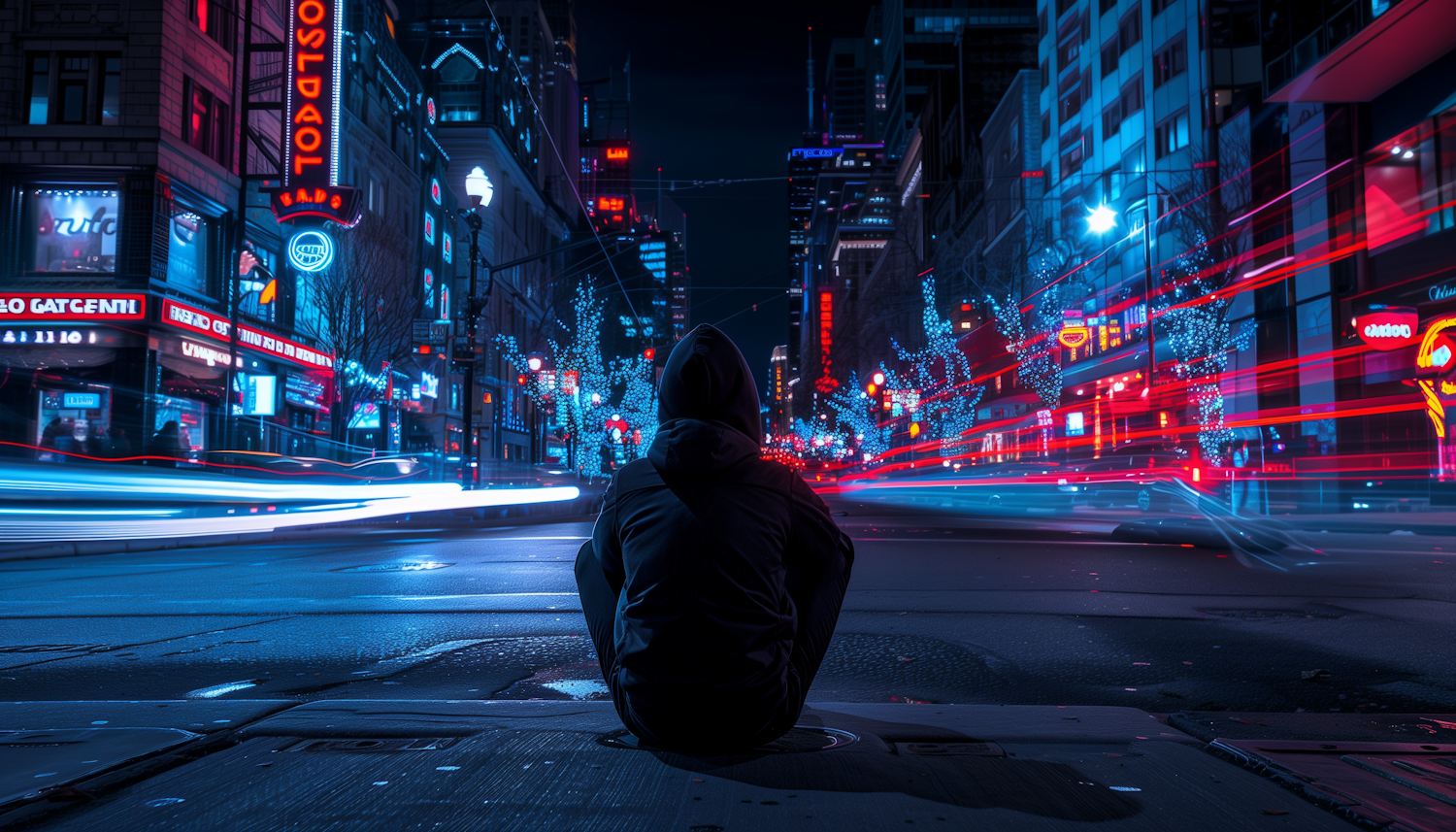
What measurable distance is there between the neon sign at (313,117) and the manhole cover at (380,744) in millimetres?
27851

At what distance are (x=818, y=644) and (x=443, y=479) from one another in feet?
96.0

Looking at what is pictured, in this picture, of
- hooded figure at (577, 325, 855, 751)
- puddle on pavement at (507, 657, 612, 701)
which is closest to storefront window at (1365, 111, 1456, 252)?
puddle on pavement at (507, 657, 612, 701)

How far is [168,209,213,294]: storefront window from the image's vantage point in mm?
26312

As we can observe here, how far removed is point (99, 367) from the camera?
25.0 metres

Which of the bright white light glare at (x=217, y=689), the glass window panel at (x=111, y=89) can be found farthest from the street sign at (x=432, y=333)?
the bright white light glare at (x=217, y=689)

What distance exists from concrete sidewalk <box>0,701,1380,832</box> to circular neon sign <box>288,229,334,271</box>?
1063 inches

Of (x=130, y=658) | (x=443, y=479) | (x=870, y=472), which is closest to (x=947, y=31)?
(x=870, y=472)

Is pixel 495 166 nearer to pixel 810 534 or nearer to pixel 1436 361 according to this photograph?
pixel 1436 361

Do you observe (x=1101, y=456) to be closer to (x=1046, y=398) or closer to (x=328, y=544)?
(x=1046, y=398)

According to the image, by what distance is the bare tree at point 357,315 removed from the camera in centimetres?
3108

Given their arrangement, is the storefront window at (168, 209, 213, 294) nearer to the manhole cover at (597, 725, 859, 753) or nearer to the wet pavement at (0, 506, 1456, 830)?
the wet pavement at (0, 506, 1456, 830)

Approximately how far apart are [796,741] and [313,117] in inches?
1184

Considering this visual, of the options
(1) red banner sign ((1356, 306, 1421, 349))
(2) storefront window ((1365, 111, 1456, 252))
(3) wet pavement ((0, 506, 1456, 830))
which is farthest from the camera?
(2) storefront window ((1365, 111, 1456, 252))

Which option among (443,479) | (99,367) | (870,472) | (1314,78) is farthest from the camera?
(870,472)
